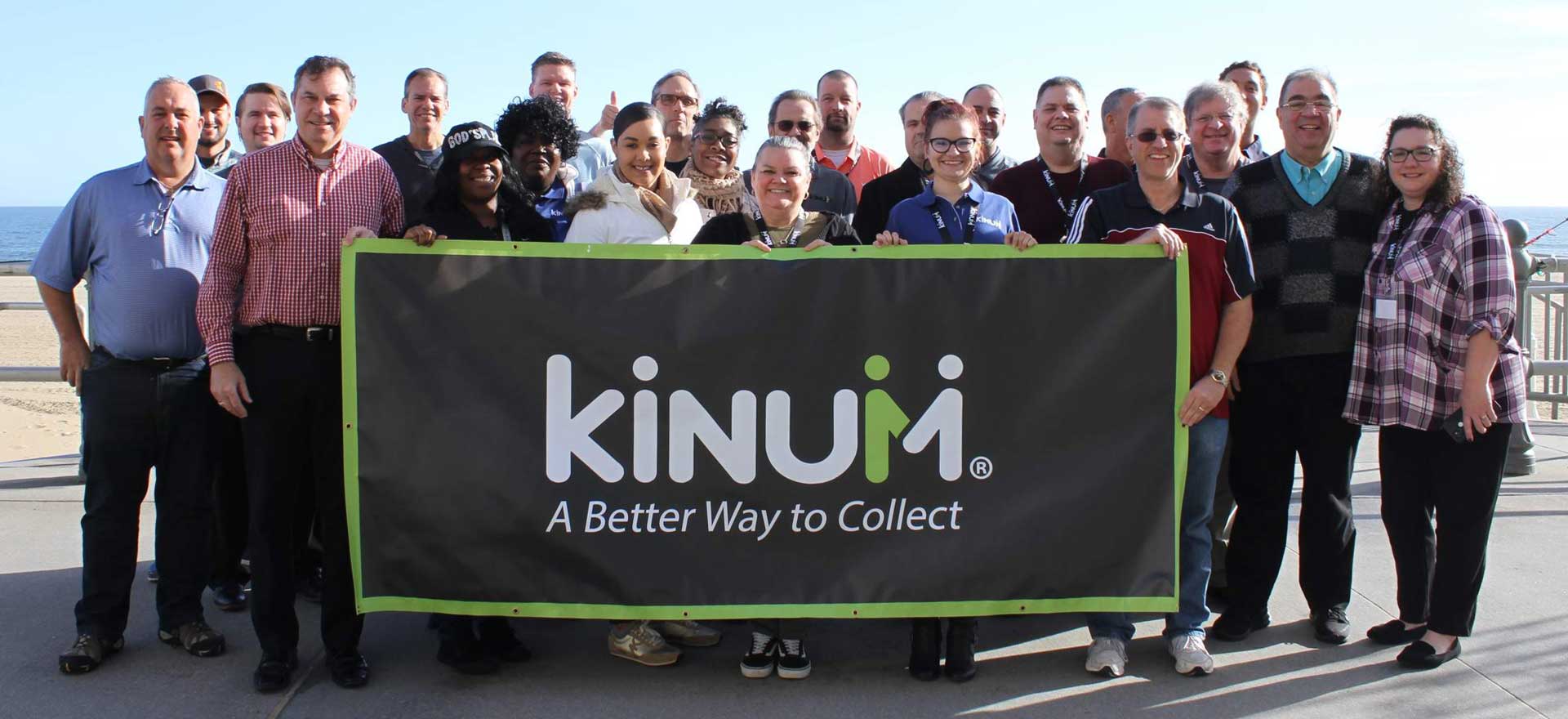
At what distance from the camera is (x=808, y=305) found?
13.6ft

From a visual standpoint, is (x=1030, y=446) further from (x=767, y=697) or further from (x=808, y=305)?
(x=767, y=697)

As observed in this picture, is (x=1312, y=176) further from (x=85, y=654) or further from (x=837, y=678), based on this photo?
(x=85, y=654)

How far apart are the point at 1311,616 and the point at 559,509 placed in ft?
9.72

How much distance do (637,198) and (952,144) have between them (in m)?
1.19

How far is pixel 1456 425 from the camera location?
4.27 metres

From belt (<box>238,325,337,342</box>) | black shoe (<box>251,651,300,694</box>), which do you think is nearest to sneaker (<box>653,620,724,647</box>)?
black shoe (<box>251,651,300,694</box>)

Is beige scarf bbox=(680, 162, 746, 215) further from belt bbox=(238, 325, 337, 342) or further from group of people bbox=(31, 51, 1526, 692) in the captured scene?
belt bbox=(238, 325, 337, 342)

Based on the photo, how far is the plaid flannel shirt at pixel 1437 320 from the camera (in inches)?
165

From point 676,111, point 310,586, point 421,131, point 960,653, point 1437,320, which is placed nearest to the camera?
point 960,653

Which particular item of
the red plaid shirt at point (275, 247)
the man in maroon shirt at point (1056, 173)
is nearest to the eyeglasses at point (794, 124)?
the man in maroon shirt at point (1056, 173)

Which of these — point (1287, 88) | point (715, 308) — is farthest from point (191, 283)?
point (1287, 88)

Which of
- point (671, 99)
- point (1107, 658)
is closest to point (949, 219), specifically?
point (1107, 658)

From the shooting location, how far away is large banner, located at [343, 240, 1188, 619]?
4129mm

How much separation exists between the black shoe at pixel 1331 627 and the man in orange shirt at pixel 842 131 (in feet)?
10.2
